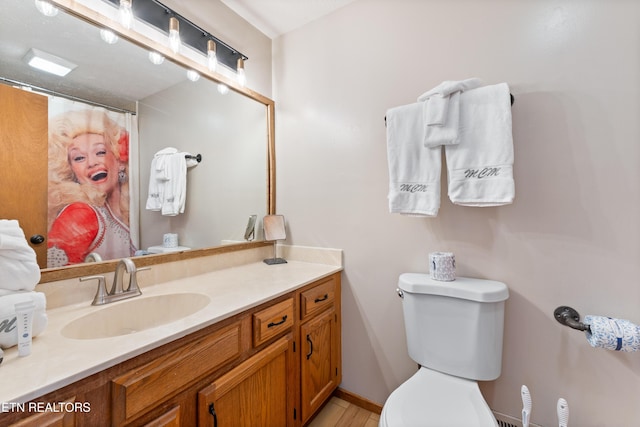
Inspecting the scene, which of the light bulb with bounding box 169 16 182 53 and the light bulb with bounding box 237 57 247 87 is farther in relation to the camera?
the light bulb with bounding box 237 57 247 87

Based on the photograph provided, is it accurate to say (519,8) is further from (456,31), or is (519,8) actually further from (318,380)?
(318,380)

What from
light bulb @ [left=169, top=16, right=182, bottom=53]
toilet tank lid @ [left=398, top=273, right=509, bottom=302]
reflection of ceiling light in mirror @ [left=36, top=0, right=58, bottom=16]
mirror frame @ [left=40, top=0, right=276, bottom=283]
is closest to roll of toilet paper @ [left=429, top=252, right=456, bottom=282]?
toilet tank lid @ [left=398, top=273, right=509, bottom=302]

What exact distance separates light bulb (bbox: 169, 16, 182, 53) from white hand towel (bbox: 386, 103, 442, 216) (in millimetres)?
1101

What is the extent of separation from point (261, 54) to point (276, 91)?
0.26 metres

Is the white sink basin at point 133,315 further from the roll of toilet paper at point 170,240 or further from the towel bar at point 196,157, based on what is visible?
the towel bar at point 196,157

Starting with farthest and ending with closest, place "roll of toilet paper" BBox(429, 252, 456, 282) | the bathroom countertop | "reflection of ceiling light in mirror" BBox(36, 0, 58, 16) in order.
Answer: "roll of toilet paper" BBox(429, 252, 456, 282) < "reflection of ceiling light in mirror" BBox(36, 0, 58, 16) < the bathroom countertop

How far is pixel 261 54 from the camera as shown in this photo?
1.88 metres

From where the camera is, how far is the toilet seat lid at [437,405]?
2.83 feet

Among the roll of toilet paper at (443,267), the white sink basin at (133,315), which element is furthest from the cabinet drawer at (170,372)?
the roll of toilet paper at (443,267)

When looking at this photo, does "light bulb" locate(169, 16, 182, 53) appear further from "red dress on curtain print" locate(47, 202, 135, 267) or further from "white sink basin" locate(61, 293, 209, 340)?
"white sink basin" locate(61, 293, 209, 340)

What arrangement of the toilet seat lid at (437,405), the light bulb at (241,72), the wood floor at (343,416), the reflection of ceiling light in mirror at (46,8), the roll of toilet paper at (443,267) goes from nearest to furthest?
the toilet seat lid at (437,405), the reflection of ceiling light in mirror at (46,8), the roll of toilet paper at (443,267), the wood floor at (343,416), the light bulb at (241,72)

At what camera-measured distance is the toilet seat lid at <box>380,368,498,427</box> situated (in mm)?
864

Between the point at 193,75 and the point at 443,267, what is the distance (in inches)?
63.6

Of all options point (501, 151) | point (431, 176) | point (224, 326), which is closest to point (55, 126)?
point (224, 326)
